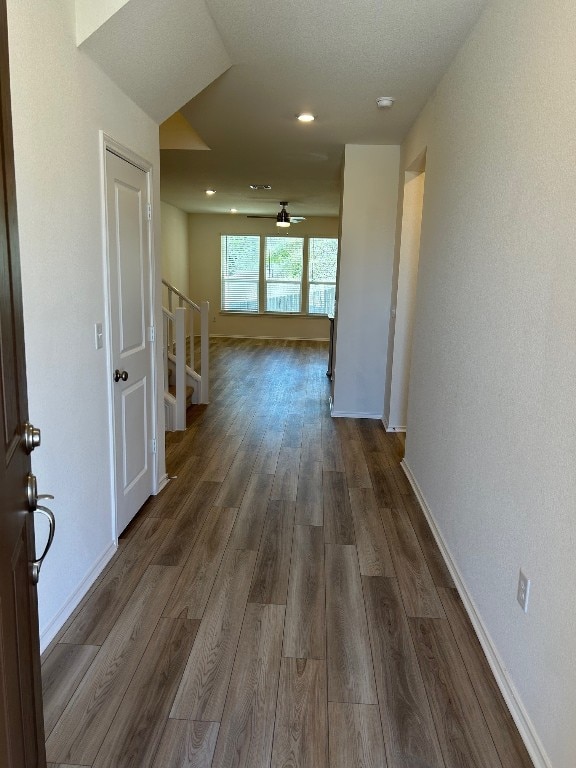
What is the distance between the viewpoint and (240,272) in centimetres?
1163

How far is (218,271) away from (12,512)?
10971 millimetres

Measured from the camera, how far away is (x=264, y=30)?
2.62 meters

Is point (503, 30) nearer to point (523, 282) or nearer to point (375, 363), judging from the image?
point (523, 282)

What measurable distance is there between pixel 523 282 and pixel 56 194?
1706 mm

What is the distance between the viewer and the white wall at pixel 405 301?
4.55 metres

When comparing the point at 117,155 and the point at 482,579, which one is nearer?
the point at 482,579

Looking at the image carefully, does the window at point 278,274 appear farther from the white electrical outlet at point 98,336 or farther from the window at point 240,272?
the white electrical outlet at point 98,336

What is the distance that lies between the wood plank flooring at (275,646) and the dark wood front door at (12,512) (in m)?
0.64

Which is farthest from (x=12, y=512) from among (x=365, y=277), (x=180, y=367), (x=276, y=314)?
(x=276, y=314)

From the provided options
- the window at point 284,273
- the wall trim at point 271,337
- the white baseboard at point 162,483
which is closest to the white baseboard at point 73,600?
the white baseboard at point 162,483

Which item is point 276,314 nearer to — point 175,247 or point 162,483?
point 175,247

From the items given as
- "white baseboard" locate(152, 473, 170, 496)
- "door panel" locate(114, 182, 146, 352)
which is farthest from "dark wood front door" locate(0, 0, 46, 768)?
"white baseboard" locate(152, 473, 170, 496)

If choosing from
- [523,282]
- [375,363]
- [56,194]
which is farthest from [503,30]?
[375,363]

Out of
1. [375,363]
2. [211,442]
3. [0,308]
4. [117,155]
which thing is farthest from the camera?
[375,363]
